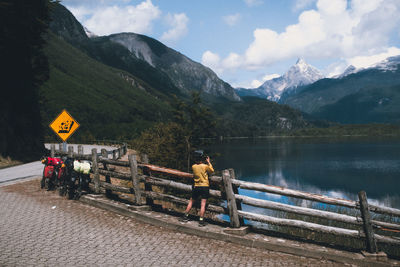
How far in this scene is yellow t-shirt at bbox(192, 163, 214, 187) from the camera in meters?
9.11

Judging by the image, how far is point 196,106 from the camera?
5034 cm

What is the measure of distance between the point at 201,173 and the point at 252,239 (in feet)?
7.21

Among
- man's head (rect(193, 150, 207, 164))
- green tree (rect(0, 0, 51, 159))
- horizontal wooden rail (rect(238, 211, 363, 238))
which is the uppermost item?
green tree (rect(0, 0, 51, 159))

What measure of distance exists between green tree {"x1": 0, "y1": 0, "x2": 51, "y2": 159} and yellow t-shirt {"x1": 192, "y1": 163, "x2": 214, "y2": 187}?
24989 millimetres

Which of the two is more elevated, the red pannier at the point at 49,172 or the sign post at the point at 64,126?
the sign post at the point at 64,126

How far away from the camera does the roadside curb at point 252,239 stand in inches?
285

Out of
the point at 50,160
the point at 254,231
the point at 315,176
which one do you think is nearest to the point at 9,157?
the point at 50,160

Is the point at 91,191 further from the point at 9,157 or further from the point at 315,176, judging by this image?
the point at 315,176

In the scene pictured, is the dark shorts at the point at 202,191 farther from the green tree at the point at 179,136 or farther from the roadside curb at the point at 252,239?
the green tree at the point at 179,136

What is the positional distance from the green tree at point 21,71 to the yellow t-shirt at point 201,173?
25.0m

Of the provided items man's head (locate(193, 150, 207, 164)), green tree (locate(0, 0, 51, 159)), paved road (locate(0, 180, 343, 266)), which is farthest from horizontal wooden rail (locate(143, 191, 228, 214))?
green tree (locate(0, 0, 51, 159))

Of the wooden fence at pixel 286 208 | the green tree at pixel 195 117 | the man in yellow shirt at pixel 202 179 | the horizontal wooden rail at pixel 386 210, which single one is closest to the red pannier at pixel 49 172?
the wooden fence at pixel 286 208

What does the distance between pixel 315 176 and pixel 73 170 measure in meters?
53.6

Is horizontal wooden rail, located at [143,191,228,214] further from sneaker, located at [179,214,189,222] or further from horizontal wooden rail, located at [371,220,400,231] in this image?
horizontal wooden rail, located at [371,220,400,231]
